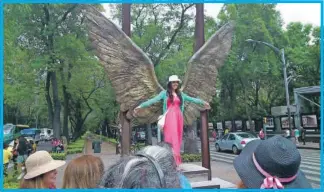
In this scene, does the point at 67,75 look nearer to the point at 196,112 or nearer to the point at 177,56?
the point at 177,56

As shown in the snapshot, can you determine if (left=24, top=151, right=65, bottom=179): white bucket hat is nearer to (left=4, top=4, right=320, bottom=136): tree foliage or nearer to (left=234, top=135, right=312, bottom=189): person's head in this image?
(left=234, top=135, right=312, bottom=189): person's head

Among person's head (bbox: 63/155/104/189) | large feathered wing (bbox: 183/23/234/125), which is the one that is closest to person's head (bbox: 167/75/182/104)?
large feathered wing (bbox: 183/23/234/125)

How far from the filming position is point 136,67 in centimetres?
706

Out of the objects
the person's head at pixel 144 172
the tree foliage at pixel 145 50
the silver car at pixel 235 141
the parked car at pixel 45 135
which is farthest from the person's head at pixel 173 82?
the parked car at pixel 45 135

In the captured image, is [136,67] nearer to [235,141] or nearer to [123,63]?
[123,63]

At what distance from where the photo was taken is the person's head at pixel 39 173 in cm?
273

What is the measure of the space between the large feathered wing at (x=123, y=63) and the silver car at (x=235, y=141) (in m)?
11.5

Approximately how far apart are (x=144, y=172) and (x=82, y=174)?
114 cm

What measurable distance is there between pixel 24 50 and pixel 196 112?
14.9 m

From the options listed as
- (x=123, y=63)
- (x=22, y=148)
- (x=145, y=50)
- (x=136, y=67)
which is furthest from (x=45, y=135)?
(x=136, y=67)

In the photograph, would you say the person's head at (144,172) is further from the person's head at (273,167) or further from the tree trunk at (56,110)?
the tree trunk at (56,110)

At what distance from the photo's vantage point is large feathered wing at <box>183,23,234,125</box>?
24.4ft

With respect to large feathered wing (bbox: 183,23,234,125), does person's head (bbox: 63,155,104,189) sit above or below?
below

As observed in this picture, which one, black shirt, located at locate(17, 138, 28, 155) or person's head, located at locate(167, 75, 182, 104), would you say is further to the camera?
black shirt, located at locate(17, 138, 28, 155)
